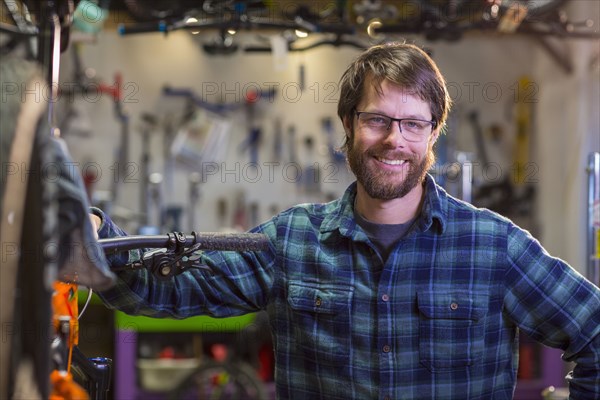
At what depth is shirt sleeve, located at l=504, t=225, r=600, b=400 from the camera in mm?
2135

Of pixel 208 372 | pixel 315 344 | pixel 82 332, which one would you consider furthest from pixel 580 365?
pixel 82 332

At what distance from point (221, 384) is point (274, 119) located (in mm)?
2245

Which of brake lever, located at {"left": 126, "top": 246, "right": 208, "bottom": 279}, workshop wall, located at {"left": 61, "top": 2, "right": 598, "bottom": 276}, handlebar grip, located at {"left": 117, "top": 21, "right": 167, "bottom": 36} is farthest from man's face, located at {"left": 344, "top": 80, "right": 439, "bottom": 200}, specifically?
workshop wall, located at {"left": 61, "top": 2, "right": 598, "bottom": 276}

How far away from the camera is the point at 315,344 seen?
87.2 inches

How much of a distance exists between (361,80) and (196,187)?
4.12 m

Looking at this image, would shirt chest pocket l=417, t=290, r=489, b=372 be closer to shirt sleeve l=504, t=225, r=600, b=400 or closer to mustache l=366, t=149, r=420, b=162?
shirt sleeve l=504, t=225, r=600, b=400

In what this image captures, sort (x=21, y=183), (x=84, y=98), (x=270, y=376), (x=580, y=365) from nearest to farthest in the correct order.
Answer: (x=21, y=183), (x=580, y=365), (x=270, y=376), (x=84, y=98)

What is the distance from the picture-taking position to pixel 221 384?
5.25 m

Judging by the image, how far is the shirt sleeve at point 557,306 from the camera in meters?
2.13

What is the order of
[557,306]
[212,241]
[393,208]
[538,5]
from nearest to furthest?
1. [212,241]
2. [557,306]
3. [393,208]
4. [538,5]

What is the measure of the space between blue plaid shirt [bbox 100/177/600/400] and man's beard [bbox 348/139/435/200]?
0.27 ft

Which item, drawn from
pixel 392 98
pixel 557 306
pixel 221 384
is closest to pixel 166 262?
pixel 392 98

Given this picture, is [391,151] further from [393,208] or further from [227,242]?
[227,242]

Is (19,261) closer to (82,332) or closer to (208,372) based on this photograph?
(208,372)
